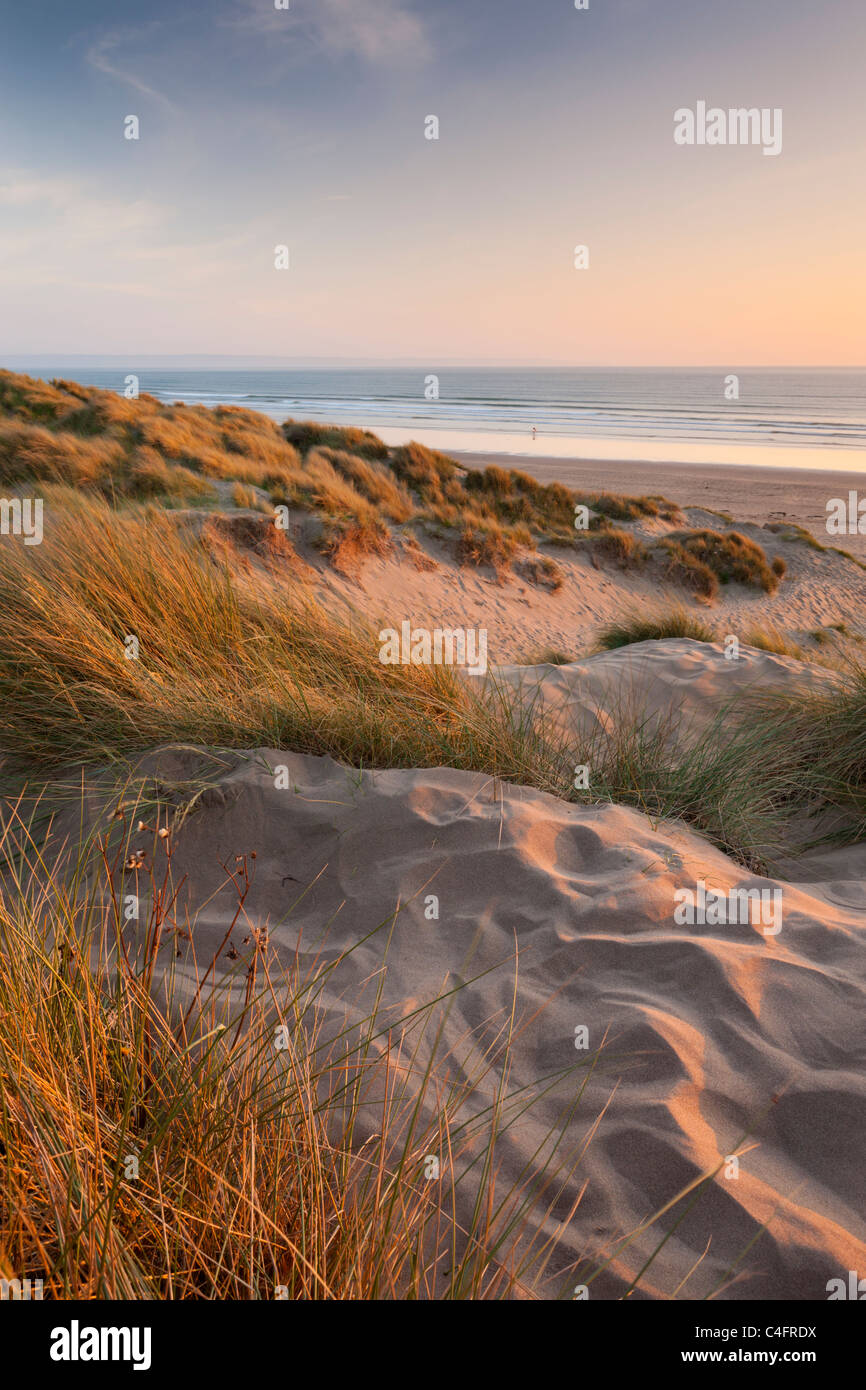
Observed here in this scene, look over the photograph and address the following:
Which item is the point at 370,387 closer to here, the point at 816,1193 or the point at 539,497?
the point at 539,497

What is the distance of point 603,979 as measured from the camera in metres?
2.43

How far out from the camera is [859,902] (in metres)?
3.12

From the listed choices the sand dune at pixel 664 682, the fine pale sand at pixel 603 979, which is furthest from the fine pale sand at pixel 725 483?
the fine pale sand at pixel 603 979

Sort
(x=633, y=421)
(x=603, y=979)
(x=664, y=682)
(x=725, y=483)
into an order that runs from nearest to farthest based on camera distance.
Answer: (x=603, y=979)
(x=664, y=682)
(x=725, y=483)
(x=633, y=421)

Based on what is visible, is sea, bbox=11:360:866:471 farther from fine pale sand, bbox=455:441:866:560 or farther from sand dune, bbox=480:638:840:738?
sand dune, bbox=480:638:840:738

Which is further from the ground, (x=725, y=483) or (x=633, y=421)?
(x=633, y=421)

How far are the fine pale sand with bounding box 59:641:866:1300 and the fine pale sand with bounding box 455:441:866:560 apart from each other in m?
16.5

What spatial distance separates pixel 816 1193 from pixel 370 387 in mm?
81787

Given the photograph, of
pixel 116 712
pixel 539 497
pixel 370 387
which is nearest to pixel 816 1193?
pixel 116 712

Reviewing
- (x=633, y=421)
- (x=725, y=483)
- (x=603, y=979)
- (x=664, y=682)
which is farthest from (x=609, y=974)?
(x=633, y=421)

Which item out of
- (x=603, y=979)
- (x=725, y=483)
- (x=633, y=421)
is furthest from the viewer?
(x=633, y=421)

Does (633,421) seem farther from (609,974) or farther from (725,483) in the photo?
(609,974)

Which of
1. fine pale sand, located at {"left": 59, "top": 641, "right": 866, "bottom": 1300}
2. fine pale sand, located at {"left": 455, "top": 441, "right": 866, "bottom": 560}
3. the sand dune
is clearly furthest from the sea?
fine pale sand, located at {"left": 59, "top": 641, "right": 866, "bottom": 1300}

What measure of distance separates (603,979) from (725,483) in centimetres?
2465
